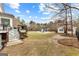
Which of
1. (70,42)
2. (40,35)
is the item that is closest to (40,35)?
(40,35)

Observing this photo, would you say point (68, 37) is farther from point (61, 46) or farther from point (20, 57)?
point (20, 57)

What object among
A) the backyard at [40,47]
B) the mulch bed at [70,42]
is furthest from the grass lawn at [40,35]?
the mulch bed at [70,42]

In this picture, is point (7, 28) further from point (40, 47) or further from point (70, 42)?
point (70, 42)

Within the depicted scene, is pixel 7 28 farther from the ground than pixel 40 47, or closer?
farther from the ground

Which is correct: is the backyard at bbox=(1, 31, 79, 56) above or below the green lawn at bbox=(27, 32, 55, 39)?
below

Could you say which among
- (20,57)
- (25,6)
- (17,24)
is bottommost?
(20,57)

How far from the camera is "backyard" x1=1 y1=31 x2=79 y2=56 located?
1426 mm

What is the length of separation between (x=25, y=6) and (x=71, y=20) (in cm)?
46

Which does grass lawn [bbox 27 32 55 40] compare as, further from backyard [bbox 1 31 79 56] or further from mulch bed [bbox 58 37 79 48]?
mulch bed [bbox 58 37 79 48]

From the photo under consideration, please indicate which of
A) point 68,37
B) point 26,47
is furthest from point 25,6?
point 68,37

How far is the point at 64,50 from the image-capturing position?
1434mm

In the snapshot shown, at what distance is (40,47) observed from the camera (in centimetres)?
144

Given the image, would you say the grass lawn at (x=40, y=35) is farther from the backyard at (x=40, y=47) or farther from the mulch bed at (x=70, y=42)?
the mulch bed at (x=70, y=42)

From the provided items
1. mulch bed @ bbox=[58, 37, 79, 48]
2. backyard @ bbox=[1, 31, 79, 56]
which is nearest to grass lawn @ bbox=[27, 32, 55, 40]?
backyard @ bbox=[1, 31, 79, 56]
